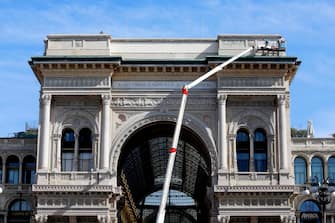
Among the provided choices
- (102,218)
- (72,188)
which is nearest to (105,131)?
(72,188)

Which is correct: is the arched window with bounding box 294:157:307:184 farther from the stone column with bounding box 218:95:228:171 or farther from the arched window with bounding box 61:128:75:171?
the arched window with bounding box 61:128:75:171

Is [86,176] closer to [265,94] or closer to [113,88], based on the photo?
[113,88]

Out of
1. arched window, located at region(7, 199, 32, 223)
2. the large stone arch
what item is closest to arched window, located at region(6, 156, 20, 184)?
arched window, located at region(7, 199, 32, 223)

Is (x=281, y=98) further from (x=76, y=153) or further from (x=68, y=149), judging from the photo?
(x=68, y=149)

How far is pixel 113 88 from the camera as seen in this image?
6419 centimetres

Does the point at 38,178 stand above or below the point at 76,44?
below

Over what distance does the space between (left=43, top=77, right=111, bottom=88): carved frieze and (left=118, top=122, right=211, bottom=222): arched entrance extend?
5.39 m

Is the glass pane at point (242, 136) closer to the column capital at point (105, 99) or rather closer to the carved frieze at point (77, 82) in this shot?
the column capital at point (105, 99)

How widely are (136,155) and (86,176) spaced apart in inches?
Answer: 877

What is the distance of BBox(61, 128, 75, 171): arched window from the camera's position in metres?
63.4

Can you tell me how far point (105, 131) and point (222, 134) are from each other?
9.98 meters

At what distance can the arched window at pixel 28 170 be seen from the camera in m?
69.8

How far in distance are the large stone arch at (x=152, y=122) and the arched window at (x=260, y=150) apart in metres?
3.70

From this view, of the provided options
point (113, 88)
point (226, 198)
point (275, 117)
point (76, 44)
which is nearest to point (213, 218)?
point (226, 198)
